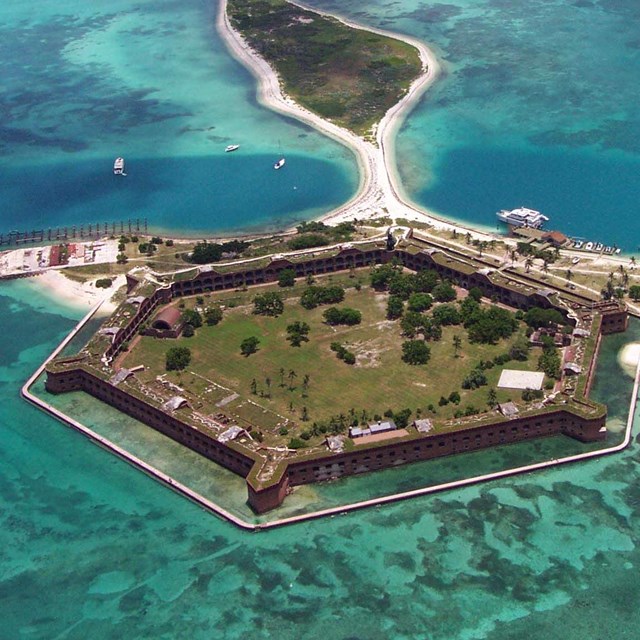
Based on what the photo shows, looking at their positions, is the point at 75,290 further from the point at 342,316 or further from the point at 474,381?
the point at 474,381

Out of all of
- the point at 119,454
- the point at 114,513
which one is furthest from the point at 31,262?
the point at 114,513

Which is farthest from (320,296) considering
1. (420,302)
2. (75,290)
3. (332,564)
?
(332,564)

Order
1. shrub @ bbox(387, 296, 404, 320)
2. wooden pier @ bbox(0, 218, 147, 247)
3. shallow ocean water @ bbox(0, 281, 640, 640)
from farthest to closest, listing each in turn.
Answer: wooden pier @ bbox(0, 218, 147, 247) → shrub @ bbox(387, 296, 404, 320) → shallow ocean water @ bbox(0, 281, 640, 640)

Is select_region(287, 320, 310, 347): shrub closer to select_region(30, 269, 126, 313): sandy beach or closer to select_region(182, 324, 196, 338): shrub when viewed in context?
select_region(182, 324, 196, 338): shrub

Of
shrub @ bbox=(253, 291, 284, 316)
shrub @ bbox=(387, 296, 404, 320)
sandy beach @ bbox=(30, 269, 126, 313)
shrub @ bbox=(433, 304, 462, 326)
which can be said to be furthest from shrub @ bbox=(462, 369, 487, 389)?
sandy beach @ bbox=(30, 269, 126, 313)

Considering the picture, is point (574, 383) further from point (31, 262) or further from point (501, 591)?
point (31, 262)
